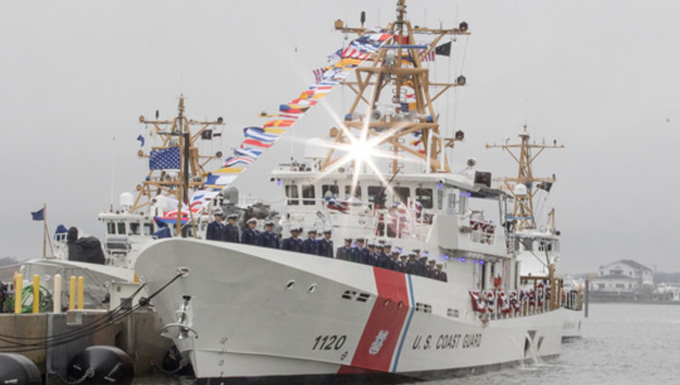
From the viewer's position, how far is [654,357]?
1831 inches

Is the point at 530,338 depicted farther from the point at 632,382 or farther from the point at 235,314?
the point at 235,314

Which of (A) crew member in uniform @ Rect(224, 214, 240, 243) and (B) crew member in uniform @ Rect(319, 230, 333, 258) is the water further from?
(A) crew member in uniform @ Rect(224, 214, 240, 243)

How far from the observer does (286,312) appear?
76.0 ft

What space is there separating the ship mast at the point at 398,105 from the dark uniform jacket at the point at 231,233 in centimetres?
890

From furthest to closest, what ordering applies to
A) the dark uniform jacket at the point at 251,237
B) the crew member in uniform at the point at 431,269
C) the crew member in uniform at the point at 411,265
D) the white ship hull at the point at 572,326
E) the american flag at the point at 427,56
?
the white ship hull at the point at 572,326, the american flag at the point at 427,56, the crew member in uniform at the point at 431,269, the crew member in uniform at the point at 411,265, the dark uniform jacket at the point at 251,237

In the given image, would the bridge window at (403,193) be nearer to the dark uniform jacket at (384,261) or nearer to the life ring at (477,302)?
the life ring at (477,302)

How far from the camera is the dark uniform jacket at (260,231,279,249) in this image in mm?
22906

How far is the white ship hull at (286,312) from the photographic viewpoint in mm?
22250

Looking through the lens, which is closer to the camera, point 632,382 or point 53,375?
point 53,375

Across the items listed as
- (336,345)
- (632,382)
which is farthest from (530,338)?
(336,345)

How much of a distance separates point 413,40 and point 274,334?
13.4 meters

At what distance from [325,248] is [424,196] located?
22.1 feet

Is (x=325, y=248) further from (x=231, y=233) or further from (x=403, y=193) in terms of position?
(x=403, y=193)

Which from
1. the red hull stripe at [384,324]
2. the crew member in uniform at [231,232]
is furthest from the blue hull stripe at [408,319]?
the crew member in uniform at [231,232]
